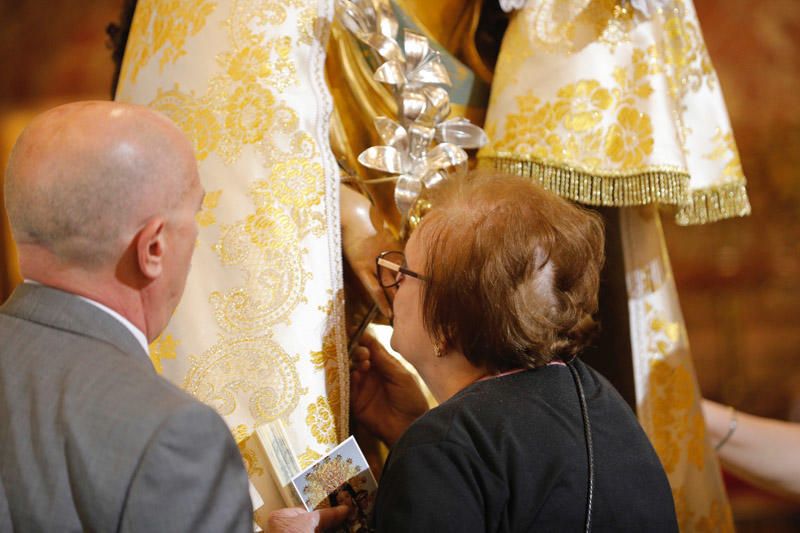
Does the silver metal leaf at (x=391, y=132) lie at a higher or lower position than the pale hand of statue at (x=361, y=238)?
higher

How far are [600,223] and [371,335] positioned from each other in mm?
461

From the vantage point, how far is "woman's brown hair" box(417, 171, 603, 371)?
1.20m

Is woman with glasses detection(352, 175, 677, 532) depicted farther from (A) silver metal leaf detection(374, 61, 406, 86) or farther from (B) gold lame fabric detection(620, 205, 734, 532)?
(B) gold lame fabric detection(620, 205, 734, 532)

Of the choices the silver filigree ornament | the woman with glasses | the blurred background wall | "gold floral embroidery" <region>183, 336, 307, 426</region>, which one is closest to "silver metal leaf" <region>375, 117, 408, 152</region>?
the silver filigree ornament

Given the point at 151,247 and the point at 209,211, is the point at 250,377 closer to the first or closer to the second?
the point at 209,211

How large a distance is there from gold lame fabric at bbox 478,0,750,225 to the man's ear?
775mm

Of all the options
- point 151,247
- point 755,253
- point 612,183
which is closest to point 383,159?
point 612,183

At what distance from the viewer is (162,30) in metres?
1.59

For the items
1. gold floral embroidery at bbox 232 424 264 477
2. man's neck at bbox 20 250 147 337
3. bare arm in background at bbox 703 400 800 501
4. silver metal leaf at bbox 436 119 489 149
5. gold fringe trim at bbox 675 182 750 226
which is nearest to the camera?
man's neck at bbox 20 250 147 337

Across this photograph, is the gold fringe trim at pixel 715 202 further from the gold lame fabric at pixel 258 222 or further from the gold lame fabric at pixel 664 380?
the gold lame fabric at pixel 258 222

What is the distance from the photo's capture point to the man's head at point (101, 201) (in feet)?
3.16

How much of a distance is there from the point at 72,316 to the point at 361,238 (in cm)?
66

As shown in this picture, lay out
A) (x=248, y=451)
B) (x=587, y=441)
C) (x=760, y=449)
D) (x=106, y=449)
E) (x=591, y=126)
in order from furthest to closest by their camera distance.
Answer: (x=760, y=449) → (x=591, y=126) → (x=248, y=451) → (x=587, y=441) → (x=106, y=449)

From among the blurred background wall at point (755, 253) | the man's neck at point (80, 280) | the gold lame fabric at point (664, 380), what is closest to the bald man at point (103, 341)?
the man's neck at point (80, 280)
